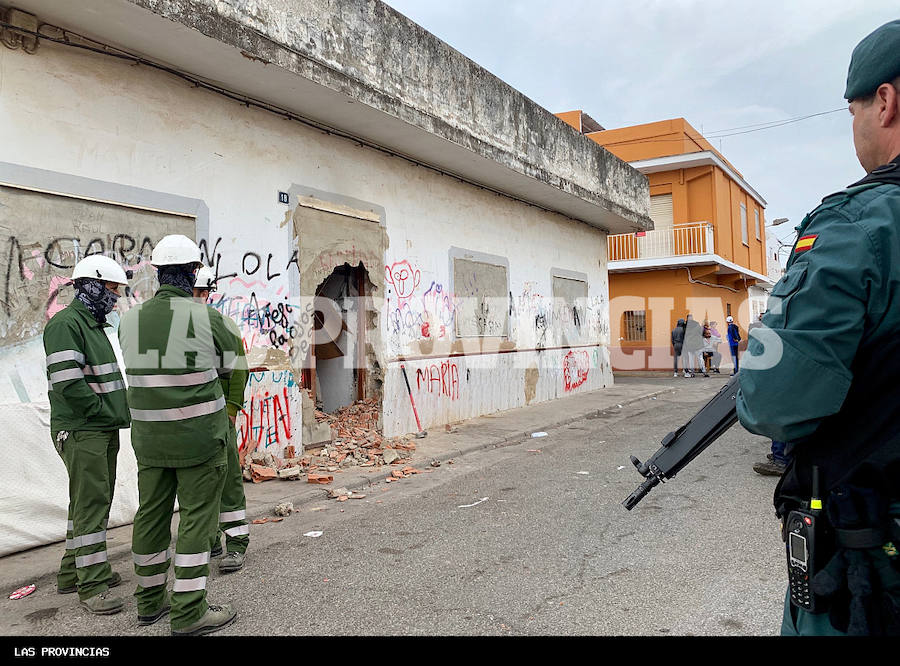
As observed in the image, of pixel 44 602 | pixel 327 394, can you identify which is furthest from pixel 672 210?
pixel 44 602

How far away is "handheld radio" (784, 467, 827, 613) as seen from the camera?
1.46m

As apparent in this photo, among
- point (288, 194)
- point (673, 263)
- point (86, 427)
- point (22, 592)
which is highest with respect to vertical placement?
point (673, 263)

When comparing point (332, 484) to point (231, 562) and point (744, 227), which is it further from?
point (744, 227)

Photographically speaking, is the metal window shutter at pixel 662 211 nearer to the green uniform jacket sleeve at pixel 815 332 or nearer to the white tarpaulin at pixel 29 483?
the white tarpaulin at pixel 29 483

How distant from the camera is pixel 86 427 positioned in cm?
373

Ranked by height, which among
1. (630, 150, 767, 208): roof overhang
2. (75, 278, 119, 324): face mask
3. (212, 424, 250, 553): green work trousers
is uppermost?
(630, 150, 767, 208): roof overhang

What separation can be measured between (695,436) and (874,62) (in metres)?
1.22

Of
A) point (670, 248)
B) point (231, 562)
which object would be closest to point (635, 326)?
point (670, 248)

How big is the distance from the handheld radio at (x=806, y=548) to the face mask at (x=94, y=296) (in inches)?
156

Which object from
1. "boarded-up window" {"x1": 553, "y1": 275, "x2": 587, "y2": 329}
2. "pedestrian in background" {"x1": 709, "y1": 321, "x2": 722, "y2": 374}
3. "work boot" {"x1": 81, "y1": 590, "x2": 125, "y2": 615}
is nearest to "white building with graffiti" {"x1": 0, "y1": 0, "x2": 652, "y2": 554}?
"boarded-up window" {"x1": 553, "y1": 275, "x2": 587, "y2": 329}

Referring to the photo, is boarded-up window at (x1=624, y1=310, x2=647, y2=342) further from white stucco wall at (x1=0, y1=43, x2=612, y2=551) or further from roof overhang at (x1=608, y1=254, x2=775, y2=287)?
white stucco wall at (x1=0, y1=43, x2=612, y2=551)

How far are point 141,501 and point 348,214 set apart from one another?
18.3 feet

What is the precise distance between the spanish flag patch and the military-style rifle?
585 mm
